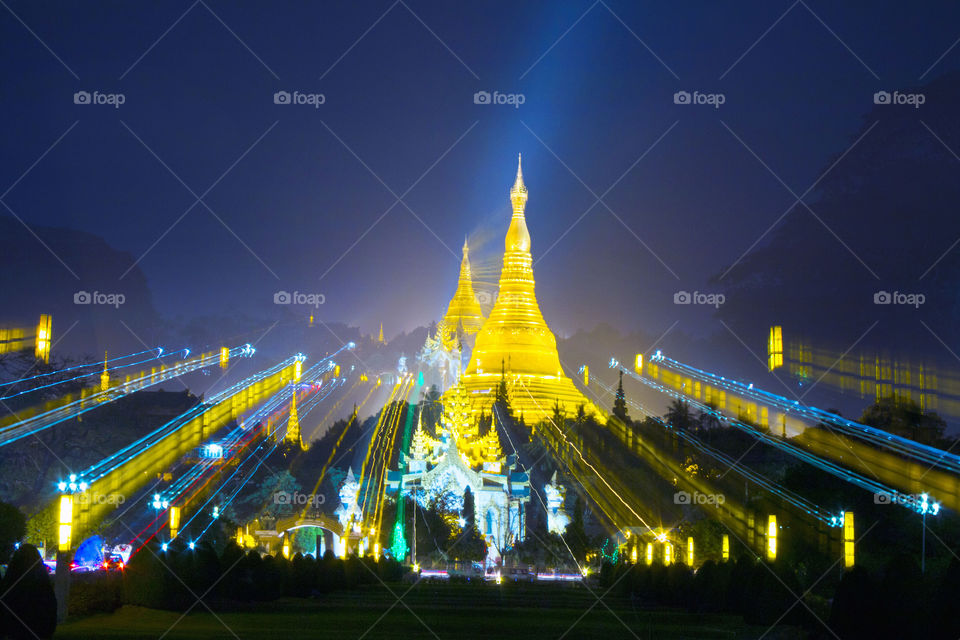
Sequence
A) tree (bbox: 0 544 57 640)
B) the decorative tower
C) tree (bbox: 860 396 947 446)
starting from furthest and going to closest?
the decorative tower → tree (bbox: 860 396 947 446) → tree (bbox: 0 544 57 640)

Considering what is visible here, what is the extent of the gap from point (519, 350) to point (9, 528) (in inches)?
1767

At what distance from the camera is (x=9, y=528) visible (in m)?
31.5

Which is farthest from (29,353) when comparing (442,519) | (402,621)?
(402,621)

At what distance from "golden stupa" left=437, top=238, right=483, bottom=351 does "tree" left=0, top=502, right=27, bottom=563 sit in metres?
52.6

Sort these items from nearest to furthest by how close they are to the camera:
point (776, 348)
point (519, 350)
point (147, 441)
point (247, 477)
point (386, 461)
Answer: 1. point (776, 348)
2. point (147, 441)
3. point (247, 477)
4. point (386, 461)
5. point (519, 350)

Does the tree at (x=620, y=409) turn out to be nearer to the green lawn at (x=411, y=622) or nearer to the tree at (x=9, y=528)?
the green lawn at (x=411, y=622)

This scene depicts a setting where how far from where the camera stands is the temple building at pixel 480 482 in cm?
5269

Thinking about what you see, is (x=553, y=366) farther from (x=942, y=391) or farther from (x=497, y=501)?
(x=942, y=391)

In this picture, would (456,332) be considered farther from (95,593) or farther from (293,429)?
(95,593)

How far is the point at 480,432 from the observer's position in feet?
209

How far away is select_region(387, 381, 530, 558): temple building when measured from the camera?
52.7 m

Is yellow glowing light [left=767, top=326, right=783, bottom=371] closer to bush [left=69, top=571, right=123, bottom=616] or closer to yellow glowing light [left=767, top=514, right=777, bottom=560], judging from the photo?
Result: yellow glowing light [left=767, top=514, right=777, bottom=560]

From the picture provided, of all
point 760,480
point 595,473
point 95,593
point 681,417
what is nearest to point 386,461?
point 595,473

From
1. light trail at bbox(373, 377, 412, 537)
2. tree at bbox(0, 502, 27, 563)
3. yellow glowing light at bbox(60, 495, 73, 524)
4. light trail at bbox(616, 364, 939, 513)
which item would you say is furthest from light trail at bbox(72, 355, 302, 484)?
light trail at bbox(616, 364, 939, 513)
